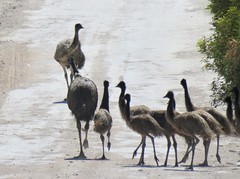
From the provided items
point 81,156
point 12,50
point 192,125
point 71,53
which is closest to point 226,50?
point 71,53

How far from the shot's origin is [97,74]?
29.5 meters

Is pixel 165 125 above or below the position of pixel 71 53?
below

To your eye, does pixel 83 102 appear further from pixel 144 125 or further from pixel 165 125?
pixel 165 125

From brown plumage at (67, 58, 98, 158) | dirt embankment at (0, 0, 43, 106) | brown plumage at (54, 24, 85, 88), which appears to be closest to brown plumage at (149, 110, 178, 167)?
brown plumage at (67, 58, 98, 158)

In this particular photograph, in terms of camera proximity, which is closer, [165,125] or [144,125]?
[144,125]

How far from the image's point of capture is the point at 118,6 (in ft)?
139

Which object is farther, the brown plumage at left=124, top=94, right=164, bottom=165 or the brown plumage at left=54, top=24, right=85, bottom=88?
the brown plumage at left=54, top=24, right=85, bottom=88

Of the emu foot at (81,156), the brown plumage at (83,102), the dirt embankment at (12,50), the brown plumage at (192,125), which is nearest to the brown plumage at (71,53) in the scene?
the dirt embankment at (12,50)

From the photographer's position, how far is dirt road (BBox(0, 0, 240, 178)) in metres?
18.3

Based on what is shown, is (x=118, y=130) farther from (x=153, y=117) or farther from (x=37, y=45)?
(x=37, y=45)

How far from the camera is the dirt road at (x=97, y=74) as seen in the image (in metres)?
18.3

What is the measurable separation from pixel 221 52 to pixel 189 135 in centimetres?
649

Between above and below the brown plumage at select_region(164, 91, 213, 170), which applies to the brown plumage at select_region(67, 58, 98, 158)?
above

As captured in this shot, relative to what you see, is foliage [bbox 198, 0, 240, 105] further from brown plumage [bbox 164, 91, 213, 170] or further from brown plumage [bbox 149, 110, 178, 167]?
brown plumage [bbox 164, 91, 213, 170]
